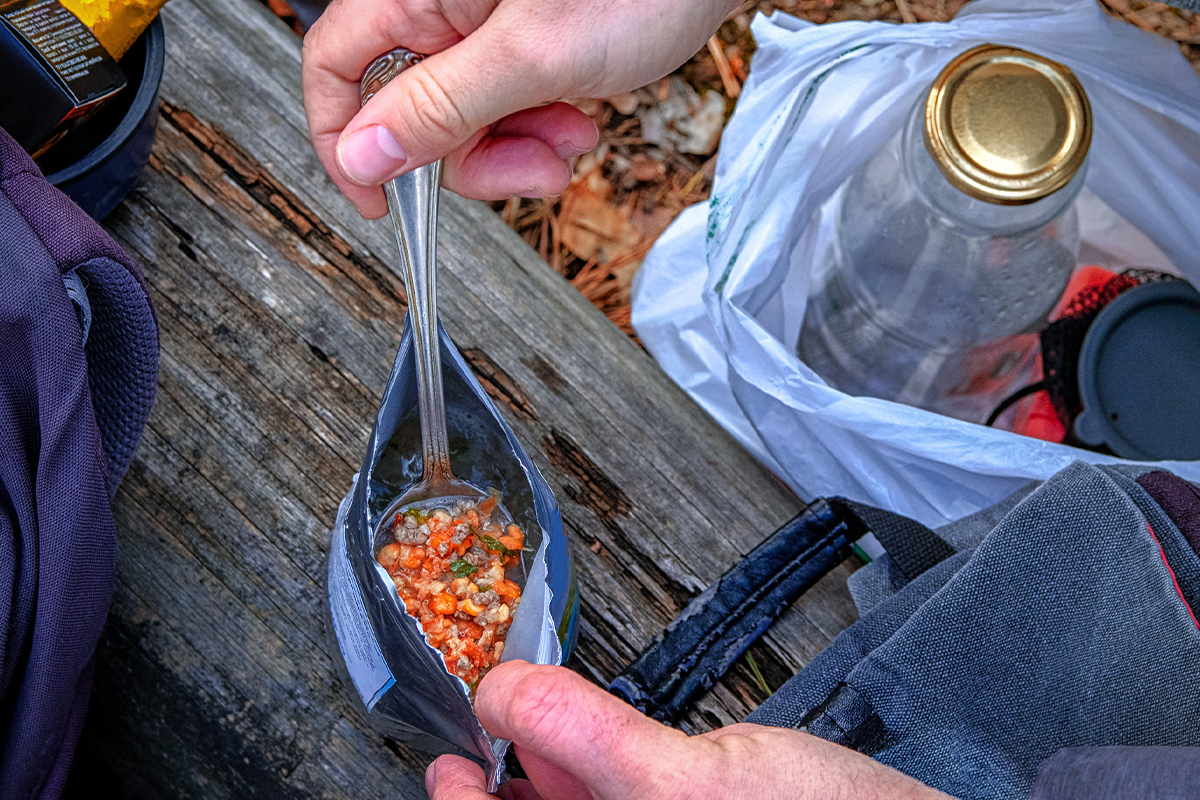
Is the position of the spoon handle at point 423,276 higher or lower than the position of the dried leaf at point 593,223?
higher

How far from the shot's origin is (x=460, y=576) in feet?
1.97

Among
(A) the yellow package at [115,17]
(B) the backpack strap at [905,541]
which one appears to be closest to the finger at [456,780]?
(B) the backpack strap at [905,541]

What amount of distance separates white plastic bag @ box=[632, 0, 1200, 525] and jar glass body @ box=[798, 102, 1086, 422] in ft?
0.18

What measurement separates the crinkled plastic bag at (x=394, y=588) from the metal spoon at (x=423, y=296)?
11 mm

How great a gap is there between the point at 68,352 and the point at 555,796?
1.25 ft

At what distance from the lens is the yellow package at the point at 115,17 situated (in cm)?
65

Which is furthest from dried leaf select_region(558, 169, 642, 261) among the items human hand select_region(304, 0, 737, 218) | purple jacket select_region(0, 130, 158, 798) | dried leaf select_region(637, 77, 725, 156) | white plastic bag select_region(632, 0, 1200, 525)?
purple jacket select_region(0, 130, 158, 798)

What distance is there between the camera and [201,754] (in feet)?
2.10

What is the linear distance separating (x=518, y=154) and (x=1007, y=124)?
0.46m

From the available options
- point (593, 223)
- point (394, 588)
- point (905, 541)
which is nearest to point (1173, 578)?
point (905, 541)

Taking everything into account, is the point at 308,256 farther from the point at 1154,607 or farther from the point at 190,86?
the point at 1154,607

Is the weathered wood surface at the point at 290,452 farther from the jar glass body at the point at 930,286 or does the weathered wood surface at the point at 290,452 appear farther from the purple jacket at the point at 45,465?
the jar glass body at the point at 930,286

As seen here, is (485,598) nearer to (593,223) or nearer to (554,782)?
(554,782)

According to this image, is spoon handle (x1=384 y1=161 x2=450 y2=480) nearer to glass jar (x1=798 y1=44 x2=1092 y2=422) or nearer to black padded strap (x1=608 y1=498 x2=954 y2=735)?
black padded strap (x1=608 y1=498 x2=954 y2=735)
